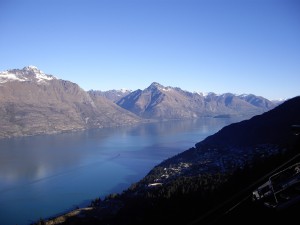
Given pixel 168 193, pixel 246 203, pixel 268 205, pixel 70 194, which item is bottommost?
pixel 70 194

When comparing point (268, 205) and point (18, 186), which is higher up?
point (268, 205)

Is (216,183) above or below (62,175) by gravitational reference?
above

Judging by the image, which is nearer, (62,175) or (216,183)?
(216,183)

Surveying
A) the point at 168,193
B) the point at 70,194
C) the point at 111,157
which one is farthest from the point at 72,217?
the point at 111,157

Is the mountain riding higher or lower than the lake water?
higher

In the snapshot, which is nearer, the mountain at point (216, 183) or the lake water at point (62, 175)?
the mountain at point (216, 183)

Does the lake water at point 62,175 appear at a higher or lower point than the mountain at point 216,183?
lower

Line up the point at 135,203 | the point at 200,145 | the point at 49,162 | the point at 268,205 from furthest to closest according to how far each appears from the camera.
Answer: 1. the point at 49,162
2. the point at 200,145
3. the point at 135,203
4. the point at 268,205

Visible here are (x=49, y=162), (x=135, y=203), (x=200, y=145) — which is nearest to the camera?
(x=135, y=203)

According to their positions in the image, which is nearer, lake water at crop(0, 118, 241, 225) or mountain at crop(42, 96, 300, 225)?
mountain at crop(42, 96, 300, 225)

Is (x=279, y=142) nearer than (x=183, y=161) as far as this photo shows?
Yes

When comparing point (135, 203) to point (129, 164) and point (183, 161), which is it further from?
point (129, 164)
